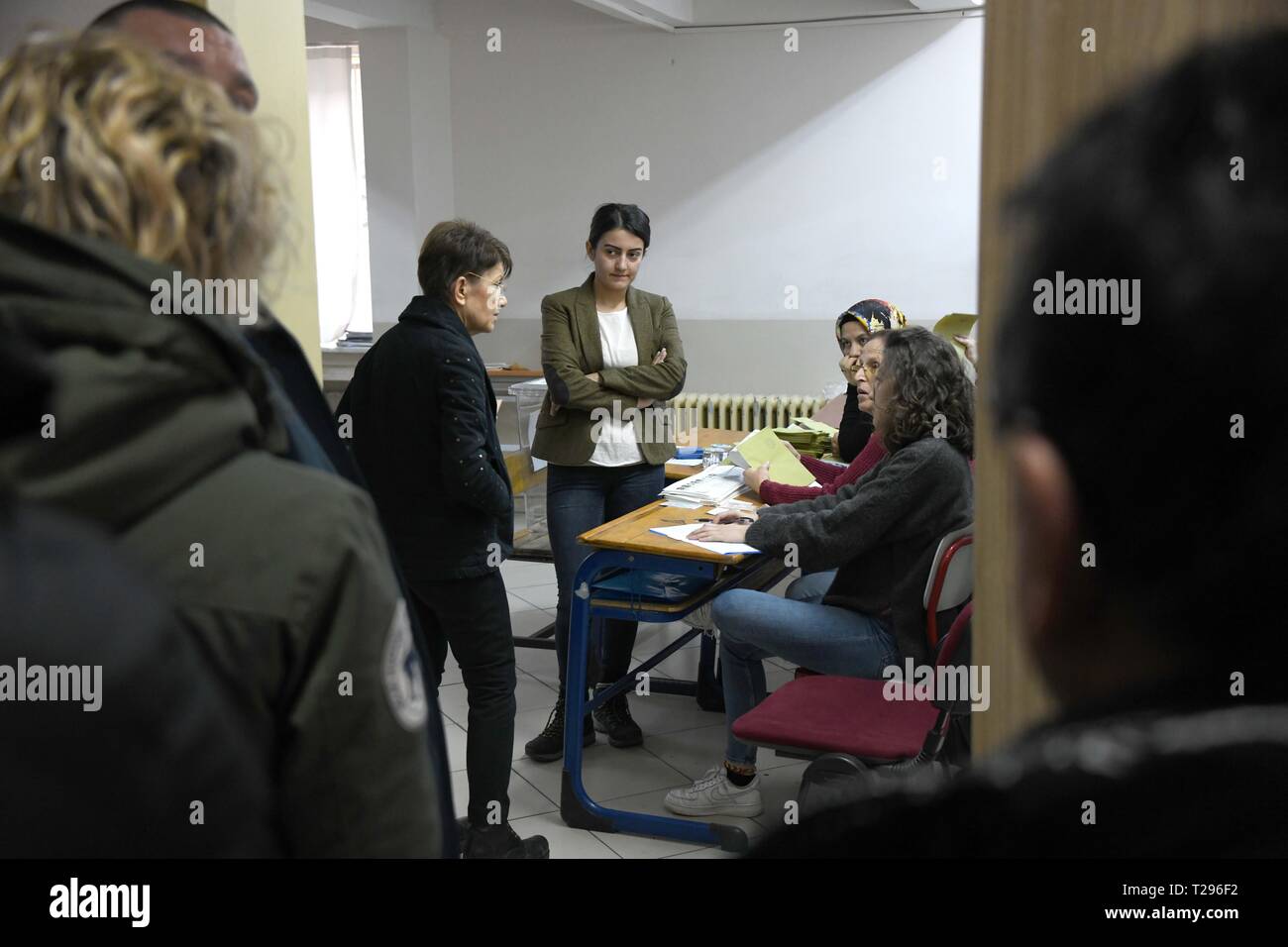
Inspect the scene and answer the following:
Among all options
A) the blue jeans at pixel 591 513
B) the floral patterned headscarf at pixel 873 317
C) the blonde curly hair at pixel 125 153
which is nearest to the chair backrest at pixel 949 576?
the blue jeans at pixel 591 513

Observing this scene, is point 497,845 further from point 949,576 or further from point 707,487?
point 707,487

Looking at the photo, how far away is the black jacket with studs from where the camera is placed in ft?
8.97

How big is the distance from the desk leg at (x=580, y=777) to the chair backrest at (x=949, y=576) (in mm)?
817

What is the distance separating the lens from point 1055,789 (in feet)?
1.57

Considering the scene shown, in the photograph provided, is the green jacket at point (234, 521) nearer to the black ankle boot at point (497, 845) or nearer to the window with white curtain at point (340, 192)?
the black ankle boot at point (497, 845)

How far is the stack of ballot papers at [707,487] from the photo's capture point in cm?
364

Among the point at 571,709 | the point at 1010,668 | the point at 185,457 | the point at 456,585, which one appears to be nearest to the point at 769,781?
the point at 571,709

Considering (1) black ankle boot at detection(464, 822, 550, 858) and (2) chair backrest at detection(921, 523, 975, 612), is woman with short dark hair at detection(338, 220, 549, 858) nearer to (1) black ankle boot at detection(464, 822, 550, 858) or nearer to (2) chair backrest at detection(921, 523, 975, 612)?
(1) black ankle boot at detection(464, 822, 550, 858)

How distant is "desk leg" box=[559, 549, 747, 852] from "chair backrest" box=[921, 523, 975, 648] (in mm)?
817

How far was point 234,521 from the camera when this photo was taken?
31.1 inches

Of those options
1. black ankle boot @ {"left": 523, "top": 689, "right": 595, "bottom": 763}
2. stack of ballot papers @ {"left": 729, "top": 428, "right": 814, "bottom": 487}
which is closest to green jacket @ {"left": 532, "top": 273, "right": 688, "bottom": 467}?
stack of ballot papers @ {"left": 729, "top": 428, "right": 814, "bottom": 487}

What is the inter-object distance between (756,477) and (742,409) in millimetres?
3015

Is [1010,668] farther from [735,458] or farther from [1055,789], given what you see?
[735,458]

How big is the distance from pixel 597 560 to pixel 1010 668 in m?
2.03
